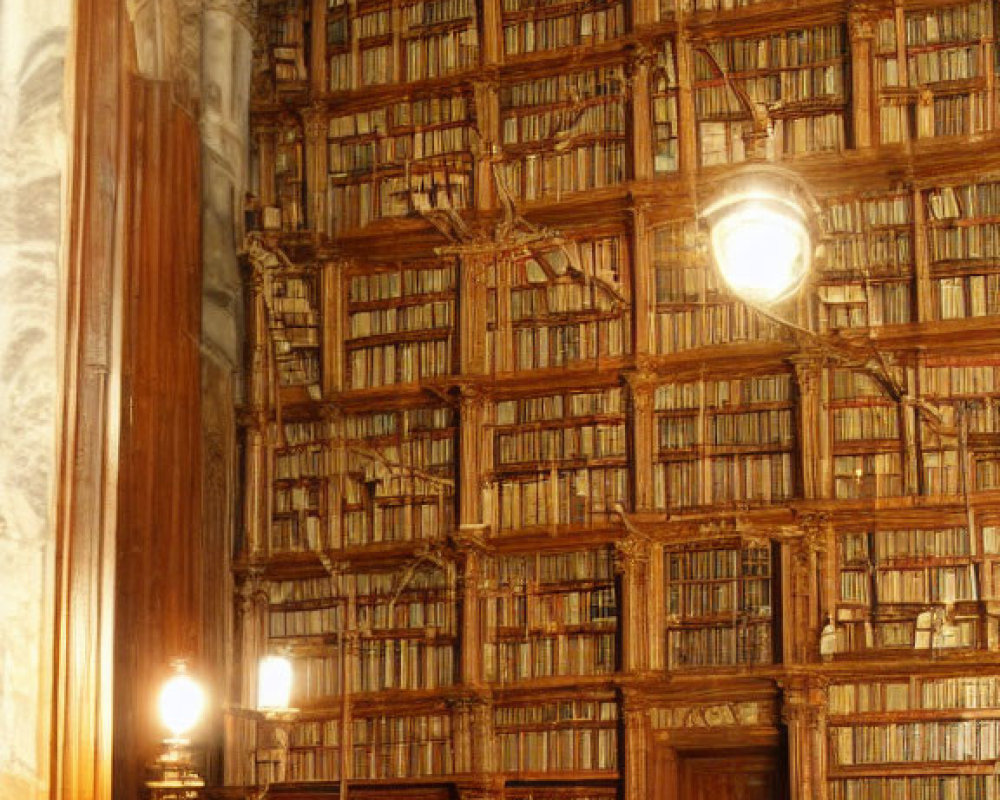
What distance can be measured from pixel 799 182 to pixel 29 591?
3.71m

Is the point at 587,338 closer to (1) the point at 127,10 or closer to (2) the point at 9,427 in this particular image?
(1) the point at 127,10

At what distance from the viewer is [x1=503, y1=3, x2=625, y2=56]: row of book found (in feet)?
45.2

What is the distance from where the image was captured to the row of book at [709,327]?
1313 centimetres

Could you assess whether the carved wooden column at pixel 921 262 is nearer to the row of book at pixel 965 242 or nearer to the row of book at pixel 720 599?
the row of book at pixel 965 242

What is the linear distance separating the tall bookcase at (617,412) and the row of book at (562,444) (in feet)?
0.07

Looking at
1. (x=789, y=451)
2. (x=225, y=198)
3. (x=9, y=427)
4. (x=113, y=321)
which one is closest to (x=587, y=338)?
(x=789, y=451)

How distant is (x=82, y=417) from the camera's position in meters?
10.2

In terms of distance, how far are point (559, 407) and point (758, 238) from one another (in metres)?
4.63

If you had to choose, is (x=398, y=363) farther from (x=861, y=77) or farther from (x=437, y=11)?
(x=861, y=77)

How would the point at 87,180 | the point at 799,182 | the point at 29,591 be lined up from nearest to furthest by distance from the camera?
the point at 799,182, the point at 29,591, the point at 87,180

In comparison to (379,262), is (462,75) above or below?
above

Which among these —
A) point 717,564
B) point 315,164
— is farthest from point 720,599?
point 315,164

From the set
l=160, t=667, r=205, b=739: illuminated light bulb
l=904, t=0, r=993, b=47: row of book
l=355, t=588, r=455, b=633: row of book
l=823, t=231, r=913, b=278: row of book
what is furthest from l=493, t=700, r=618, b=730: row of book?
l=904, t=0, r=993, b=47: row of book

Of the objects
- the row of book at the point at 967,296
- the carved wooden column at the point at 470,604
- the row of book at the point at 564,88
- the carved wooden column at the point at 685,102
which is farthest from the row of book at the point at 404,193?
the row of book at the point at 967,296
